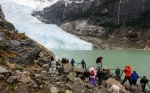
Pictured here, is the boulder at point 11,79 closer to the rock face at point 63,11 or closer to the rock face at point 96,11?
the rock face at point 96,11

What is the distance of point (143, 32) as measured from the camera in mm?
96500

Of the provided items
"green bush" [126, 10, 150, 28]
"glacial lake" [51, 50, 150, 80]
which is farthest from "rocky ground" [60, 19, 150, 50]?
"glacial lake" [51, 50, 150, 80]

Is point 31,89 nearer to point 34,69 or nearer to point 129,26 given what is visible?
point 34,69

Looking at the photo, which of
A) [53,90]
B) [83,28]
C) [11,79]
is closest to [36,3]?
[83,28]

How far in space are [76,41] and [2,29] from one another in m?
73.1

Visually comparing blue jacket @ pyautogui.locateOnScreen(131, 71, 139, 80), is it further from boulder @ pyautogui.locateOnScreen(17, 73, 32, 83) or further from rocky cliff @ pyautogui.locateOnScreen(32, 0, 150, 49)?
rocky cliff @ pyautogui.locateOnScreen(32, 0, 150, 49)

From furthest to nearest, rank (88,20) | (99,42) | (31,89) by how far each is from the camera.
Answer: (88,20), (99,42), (31,89)

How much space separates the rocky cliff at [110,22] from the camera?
94625mm

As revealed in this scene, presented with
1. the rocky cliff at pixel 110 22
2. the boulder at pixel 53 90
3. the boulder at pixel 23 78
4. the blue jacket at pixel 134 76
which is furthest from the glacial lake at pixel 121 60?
the rocky cliff at pixel 110 22

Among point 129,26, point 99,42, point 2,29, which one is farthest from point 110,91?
point 129,26

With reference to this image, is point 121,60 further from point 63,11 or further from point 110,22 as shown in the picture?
point 63,11

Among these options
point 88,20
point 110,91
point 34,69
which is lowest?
point 110,91

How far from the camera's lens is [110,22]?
4122 inches

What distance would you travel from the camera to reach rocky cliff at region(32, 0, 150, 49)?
94625mm
